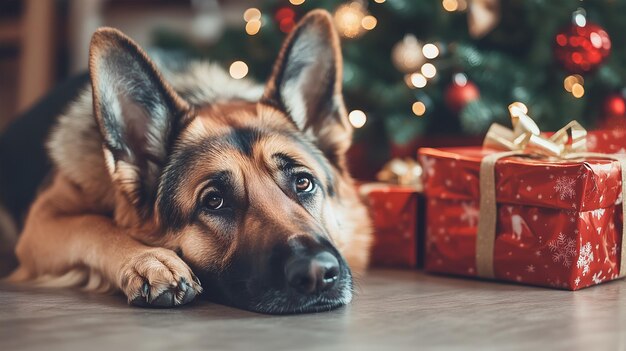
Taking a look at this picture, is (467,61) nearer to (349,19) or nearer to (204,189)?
(349,19)

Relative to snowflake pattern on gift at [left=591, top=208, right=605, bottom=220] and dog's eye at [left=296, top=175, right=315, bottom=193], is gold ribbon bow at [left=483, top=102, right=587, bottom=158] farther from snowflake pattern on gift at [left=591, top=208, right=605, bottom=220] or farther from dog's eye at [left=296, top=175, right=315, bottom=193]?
dog's eye at [left=296, top=175, right=315, bottom=193]

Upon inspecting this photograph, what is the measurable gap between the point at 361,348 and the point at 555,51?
1.89 metres

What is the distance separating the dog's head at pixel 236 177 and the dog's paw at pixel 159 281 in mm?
88

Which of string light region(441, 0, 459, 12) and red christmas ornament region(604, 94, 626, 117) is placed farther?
string light region(441, 0, 459, 12)

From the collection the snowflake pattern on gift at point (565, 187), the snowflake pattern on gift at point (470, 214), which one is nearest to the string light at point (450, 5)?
the snowflake pattern on gift at point (470, 214)

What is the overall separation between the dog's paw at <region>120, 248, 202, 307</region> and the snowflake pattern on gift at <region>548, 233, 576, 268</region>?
967mm

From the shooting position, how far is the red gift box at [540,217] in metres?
1.96

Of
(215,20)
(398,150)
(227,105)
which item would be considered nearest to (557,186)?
(227,105)

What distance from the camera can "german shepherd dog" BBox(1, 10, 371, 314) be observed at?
5.75 ft

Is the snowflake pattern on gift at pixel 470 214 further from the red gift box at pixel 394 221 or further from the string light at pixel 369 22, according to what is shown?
the string light at pixel 369 22

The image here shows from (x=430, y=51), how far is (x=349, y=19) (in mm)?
379

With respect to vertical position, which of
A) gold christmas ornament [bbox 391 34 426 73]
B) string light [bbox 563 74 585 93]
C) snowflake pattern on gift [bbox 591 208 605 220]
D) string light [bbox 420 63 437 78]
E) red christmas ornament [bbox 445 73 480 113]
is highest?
gold christmas ornament [bbox 391 34 426 73]

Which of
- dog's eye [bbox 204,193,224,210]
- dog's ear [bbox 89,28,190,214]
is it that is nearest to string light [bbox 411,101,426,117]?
dog's ear [bbox 89,28,190,214]

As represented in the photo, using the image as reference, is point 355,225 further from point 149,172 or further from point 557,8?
point 557,8
